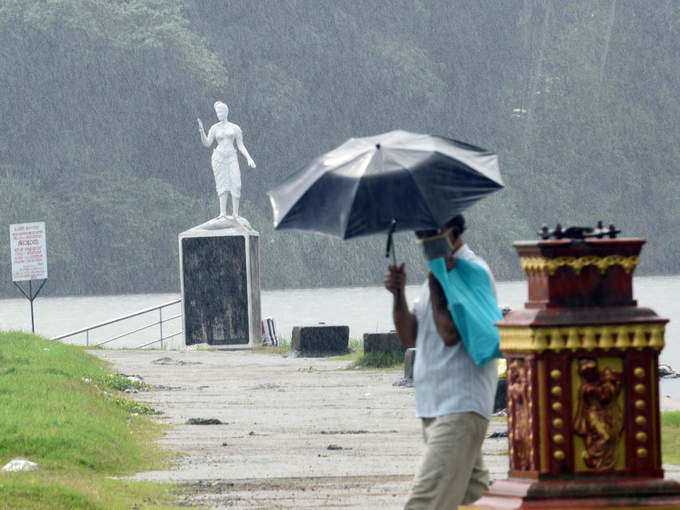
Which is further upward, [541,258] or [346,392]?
[541,258]

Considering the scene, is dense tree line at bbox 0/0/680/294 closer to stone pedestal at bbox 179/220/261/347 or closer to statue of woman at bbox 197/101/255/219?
statue of woman at bbox 197/101/255/219

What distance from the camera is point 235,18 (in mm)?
71625

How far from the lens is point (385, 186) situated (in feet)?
20.3

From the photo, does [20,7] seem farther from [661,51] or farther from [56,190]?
[661,51]

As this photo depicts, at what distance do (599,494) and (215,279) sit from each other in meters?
28.7

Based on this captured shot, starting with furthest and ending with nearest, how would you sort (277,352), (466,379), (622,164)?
(622,164) → (277,352) → (466,379)

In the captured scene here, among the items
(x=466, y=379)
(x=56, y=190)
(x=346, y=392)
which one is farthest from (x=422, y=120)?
(x=466, y=379)

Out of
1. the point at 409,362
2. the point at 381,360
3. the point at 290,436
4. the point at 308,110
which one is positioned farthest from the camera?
the point at 308,110

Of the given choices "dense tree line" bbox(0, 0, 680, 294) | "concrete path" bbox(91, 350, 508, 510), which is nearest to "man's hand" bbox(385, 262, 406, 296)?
"concrete path" bbox(91, 350, 508, 510)

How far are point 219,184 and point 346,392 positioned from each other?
1628 centimetres

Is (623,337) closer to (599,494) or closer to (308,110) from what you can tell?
(599,494)

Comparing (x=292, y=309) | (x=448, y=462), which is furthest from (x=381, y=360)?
(x=292, y=309)

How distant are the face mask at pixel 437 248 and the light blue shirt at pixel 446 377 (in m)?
0.10

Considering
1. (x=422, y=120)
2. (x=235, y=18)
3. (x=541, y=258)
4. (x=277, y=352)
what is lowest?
(x=277, y=352)
